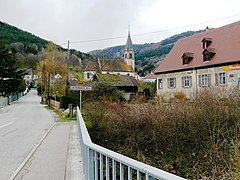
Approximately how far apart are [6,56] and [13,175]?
156ft

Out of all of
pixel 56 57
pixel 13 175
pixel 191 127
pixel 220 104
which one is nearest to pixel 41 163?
pixel 13 175

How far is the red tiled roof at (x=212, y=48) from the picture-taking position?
32875 mm

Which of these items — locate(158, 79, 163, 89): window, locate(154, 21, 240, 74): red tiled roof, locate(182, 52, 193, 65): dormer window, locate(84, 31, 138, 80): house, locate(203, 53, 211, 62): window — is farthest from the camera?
locate(84, 31, 138, 80): house

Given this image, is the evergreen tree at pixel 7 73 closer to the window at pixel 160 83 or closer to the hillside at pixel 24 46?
the window at pixel 160 83

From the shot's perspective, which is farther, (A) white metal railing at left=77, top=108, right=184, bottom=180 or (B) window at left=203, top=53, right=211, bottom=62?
(B) window at left=203, top=53, right=211, bottom=62

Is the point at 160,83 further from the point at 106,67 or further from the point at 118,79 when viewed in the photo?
the point at 106,67

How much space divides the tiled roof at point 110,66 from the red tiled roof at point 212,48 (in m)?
48.0

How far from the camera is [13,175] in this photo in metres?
6.79

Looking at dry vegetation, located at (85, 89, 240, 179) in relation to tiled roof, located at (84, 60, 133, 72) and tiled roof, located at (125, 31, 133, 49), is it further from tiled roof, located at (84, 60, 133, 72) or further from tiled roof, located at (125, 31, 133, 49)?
tiled roof, located at (125, 31, 133, 49)

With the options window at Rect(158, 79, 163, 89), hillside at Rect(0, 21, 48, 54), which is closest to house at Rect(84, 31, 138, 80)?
hillside at Rect(0, 21, 48, 54)

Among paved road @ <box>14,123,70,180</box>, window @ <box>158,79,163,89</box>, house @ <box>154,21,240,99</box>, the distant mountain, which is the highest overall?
the distant mountain

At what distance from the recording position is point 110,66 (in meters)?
94.4

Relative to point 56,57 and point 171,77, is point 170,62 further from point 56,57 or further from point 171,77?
point 56,57

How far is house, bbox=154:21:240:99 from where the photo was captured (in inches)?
1273
